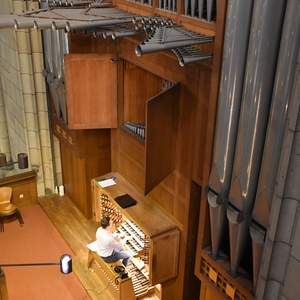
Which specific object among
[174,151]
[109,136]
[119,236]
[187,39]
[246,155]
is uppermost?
[187,39]

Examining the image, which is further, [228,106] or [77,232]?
[77,232]

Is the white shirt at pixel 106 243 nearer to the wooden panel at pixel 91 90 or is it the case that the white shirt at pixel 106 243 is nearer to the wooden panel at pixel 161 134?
the wooden panel at pixel 161 134

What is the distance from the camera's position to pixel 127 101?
7.68 meters

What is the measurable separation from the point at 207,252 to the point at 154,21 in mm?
2974

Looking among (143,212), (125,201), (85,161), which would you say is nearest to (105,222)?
(125,201)

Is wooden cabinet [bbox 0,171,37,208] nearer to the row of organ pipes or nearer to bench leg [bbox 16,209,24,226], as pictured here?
bench leg [bbox 16,209,24,226]

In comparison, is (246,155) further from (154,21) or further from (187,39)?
(154,21)

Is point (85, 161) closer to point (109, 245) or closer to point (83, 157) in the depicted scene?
point (83, 157)

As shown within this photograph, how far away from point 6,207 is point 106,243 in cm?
343

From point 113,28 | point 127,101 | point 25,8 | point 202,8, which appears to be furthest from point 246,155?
point 25,8

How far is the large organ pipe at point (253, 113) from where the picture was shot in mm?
3770

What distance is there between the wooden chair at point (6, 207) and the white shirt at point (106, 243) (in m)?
2.98

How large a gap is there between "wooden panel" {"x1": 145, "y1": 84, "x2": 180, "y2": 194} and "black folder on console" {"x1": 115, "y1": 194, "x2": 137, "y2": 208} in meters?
1.16

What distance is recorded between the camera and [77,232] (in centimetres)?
934
